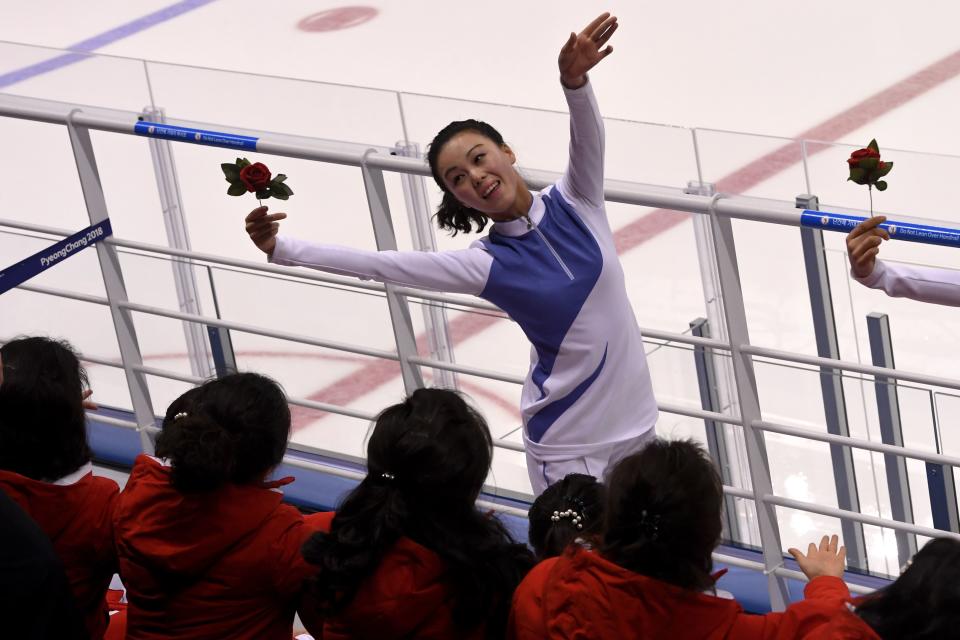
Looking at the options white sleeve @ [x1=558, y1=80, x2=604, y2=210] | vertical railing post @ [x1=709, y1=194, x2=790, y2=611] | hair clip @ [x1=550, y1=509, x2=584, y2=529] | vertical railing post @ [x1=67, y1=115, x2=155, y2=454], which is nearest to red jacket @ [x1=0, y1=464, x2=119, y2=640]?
hair clip @ [x1=550, y1=509, x2=584, y2=529]

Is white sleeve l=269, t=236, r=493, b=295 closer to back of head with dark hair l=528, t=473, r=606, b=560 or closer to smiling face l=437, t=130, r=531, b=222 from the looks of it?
smiling face l=437, t=130, r=531, b=222

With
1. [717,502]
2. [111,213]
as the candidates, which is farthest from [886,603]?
[111,213]

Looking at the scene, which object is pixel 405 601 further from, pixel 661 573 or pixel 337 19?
pixel 337 19

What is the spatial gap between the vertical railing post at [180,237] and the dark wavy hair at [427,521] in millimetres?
1754

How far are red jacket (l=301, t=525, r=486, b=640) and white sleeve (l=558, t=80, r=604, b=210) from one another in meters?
0.83

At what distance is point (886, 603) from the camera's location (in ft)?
5.45

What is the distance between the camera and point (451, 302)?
10.0 feet

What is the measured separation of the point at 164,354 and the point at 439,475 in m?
2.23

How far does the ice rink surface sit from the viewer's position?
3010mm

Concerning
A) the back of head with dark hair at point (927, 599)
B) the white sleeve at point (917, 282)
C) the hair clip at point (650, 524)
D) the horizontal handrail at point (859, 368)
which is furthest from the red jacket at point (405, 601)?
the horizontal handrail at point (859, 368)

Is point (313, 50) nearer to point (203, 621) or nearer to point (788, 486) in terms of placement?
point (788, 486)

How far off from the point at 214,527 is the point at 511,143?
1.55 metres

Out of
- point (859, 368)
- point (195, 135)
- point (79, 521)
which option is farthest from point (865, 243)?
point (195, 135)

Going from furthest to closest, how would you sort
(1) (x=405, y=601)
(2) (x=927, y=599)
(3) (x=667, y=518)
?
(1) (x=405, y=601) → (3) (x=667, y=518) → (2) (x=927, y=599)
